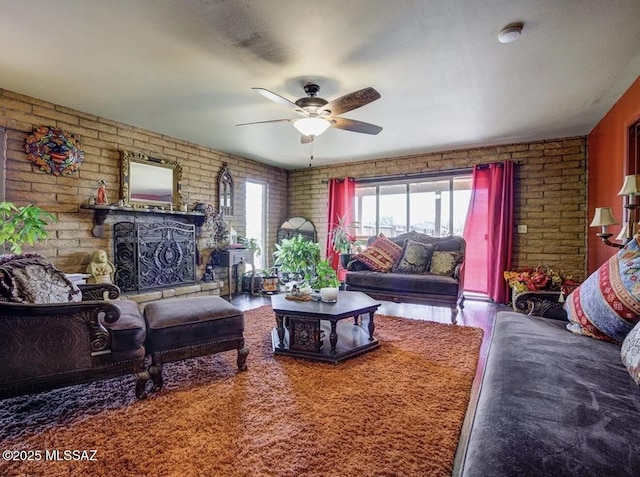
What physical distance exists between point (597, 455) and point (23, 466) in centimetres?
203

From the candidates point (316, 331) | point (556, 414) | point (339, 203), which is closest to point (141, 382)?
point (316, 331)

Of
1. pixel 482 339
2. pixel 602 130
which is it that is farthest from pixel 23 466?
pixel 602 130

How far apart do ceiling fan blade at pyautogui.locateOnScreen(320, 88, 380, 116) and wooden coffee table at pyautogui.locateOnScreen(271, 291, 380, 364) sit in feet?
5.21

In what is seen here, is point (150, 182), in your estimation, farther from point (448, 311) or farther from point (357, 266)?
point (448, 311)

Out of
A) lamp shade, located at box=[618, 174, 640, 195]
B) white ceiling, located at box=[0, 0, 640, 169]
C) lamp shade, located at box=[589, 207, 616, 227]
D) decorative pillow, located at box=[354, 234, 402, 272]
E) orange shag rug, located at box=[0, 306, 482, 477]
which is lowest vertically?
orange shag rug, located at box=[0, 306, 482, 477]

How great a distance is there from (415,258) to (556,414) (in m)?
3.39

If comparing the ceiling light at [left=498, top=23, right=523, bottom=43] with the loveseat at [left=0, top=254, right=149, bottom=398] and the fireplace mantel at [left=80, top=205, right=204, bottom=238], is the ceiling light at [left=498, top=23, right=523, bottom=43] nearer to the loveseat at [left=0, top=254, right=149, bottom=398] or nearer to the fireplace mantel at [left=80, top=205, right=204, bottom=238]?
the loveseat at [left=0, top=254, right=149, bottom=398]

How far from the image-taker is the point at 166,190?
14.5ft

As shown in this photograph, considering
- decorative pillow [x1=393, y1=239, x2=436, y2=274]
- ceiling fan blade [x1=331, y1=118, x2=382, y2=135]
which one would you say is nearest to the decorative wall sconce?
decorative pillow [x1=393, y1=239, x2=436, y2=274]

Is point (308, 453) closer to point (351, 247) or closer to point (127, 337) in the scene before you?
point (127, 337)

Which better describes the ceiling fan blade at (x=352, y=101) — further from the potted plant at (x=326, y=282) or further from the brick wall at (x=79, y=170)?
the brick wall at (x=79, y=170)

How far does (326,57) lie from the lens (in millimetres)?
2395

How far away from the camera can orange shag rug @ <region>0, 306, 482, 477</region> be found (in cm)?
141

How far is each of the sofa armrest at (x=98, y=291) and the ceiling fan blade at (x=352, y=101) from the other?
7.26 ft
